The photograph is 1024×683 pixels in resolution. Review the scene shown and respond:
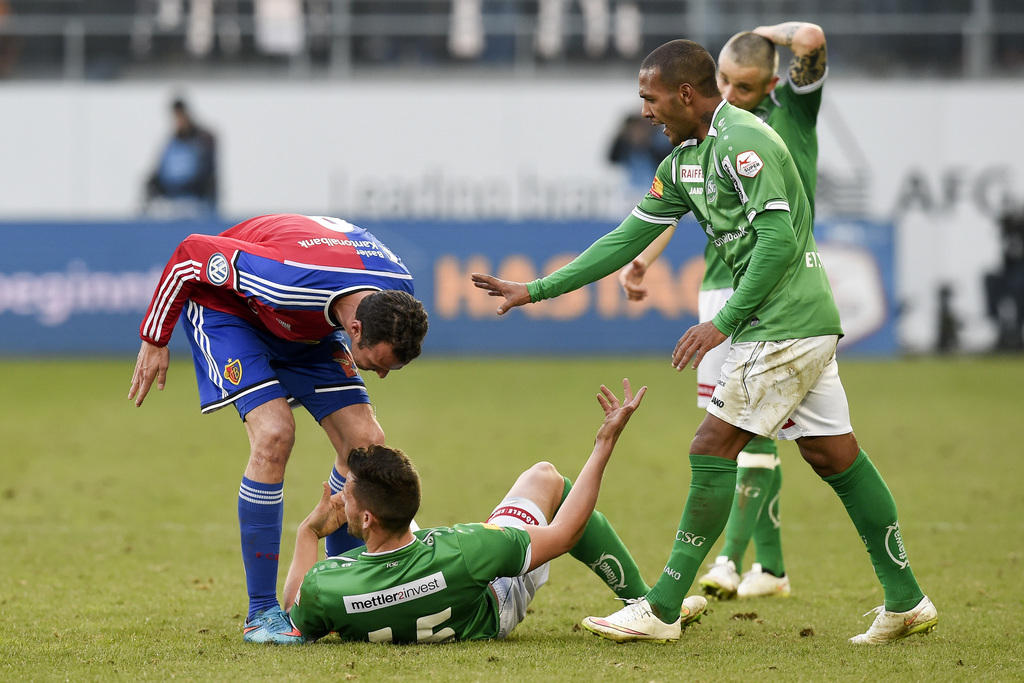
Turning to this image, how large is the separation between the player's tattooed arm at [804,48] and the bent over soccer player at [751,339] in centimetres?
117

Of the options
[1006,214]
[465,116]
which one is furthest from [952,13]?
[465,116]

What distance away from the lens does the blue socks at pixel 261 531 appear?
191 inches

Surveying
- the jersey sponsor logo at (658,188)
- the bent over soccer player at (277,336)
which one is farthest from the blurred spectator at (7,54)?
the jersey sponsor logo at (658,188)

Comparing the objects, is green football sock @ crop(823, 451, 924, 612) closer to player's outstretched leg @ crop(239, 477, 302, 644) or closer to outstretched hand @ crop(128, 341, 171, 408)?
player's outstretched leg @ crop(239, 477, 302, 644)

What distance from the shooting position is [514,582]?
15.5 ft

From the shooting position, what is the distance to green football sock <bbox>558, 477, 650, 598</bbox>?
4.88 meters

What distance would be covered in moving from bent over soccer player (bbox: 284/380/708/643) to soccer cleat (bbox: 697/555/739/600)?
3.35 feet

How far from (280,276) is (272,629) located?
1307 mm

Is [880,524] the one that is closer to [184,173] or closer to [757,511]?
[757,511]

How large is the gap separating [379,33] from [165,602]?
1856 cm

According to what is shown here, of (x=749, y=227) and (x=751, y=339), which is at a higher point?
(x=749, y=227)

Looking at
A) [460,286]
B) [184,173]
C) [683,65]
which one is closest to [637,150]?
[460,286]

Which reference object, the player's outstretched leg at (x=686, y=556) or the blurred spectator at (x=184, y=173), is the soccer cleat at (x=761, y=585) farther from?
the blurred spectator at (x=184, y=173)

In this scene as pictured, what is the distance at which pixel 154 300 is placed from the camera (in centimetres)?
514
